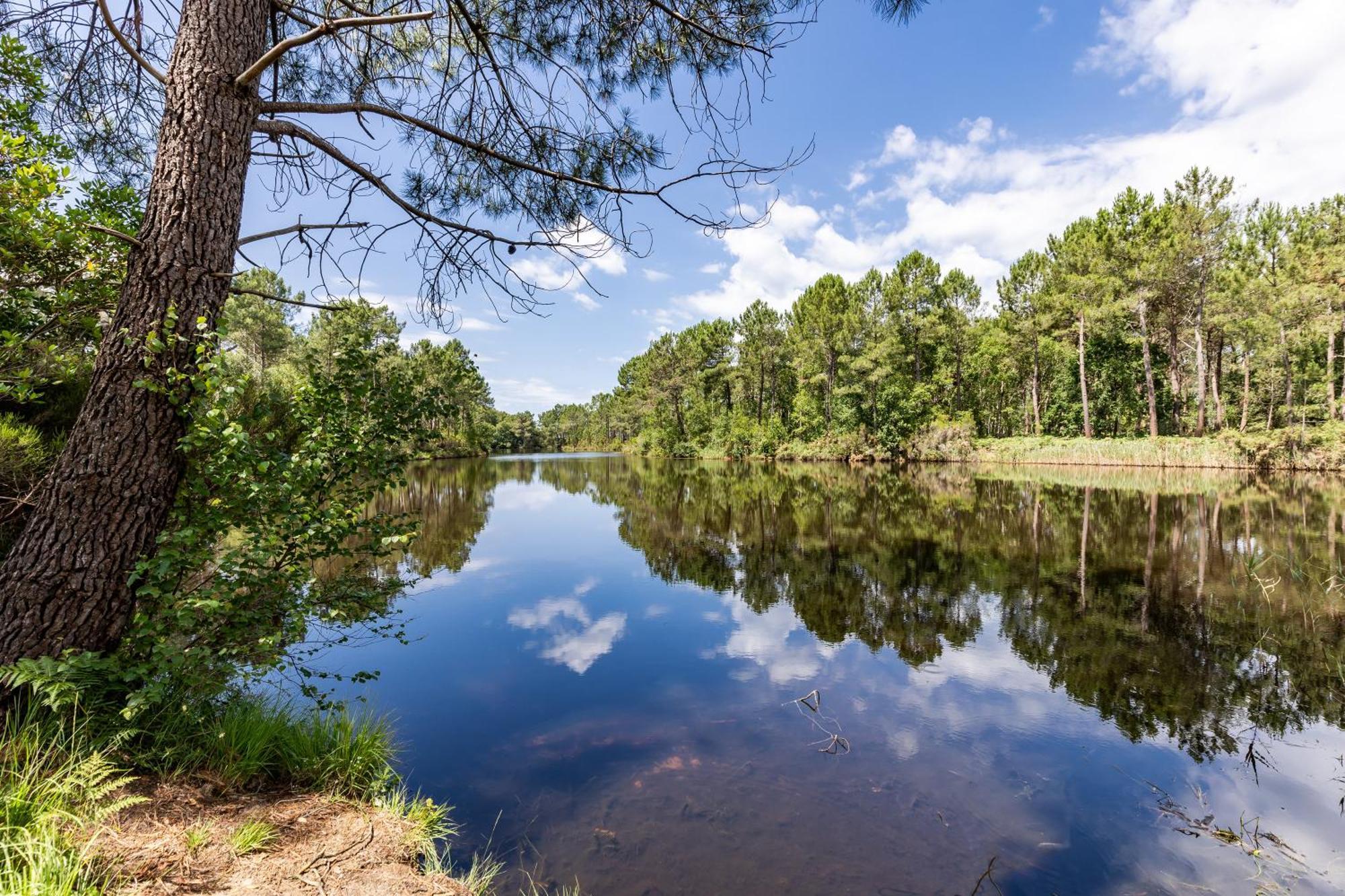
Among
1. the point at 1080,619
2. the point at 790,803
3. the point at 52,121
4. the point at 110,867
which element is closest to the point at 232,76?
the point at 52,121

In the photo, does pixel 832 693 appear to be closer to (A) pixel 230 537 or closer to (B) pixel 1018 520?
(A) pixel 230 537

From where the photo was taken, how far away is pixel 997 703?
4703 millimetres

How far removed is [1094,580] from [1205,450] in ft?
82.2

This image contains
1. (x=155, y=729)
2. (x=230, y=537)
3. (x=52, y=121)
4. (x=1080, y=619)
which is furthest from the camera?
(x=230, y=537)

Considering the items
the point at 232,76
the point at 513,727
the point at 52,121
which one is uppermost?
the point at 52,121

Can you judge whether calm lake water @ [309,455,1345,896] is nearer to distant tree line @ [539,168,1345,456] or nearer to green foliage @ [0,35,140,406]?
green foliage @ [0,35,140,406]

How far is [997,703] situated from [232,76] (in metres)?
7.38

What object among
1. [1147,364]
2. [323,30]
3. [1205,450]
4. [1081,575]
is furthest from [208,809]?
[1147,364]

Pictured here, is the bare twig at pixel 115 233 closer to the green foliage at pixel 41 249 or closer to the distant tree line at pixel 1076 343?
the green foliage at pixel 41 249

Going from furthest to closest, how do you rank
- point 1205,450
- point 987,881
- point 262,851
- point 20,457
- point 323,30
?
point 1205,450 < point 20,457 < point 987,881 < point 323,30 < point 262,851

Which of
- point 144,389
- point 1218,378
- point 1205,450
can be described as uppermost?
point 1218,378

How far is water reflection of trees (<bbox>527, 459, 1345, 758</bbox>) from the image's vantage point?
483 centimetres

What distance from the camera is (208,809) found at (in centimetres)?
249

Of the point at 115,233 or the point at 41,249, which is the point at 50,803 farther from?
the point at 41,249
